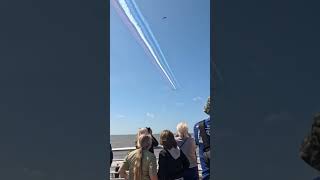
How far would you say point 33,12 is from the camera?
145 inches

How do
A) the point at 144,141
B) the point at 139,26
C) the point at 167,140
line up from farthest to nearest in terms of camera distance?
the point at 139,26 < the point at 167,140 < the point at 144,141

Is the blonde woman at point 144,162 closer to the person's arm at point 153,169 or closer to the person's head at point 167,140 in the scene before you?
the person's arm at point 153,169

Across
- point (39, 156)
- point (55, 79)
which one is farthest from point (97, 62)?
point (39, 156)

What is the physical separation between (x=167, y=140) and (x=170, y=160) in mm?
206

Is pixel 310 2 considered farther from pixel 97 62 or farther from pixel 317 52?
pixel 97 62

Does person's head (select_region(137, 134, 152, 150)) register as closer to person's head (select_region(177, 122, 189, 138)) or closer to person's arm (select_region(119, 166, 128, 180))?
person's arm (select_region(119, 166, 128, 180))

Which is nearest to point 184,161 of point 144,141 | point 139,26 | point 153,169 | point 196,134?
point 196,134

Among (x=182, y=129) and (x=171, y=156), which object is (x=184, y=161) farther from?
(x=182, y=129)

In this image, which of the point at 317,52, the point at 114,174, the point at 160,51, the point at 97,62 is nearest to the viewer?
the point at 317,52

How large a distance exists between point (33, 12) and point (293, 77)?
2190mm

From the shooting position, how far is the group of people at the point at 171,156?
3.78 metres

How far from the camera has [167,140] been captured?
397cm

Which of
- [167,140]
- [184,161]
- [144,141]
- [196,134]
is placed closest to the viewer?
[144,141]

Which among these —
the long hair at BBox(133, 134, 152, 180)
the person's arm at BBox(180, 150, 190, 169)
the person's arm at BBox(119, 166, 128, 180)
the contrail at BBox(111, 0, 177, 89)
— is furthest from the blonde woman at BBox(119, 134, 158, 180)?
the contrail at BBox(111, 0, 177, 89)
